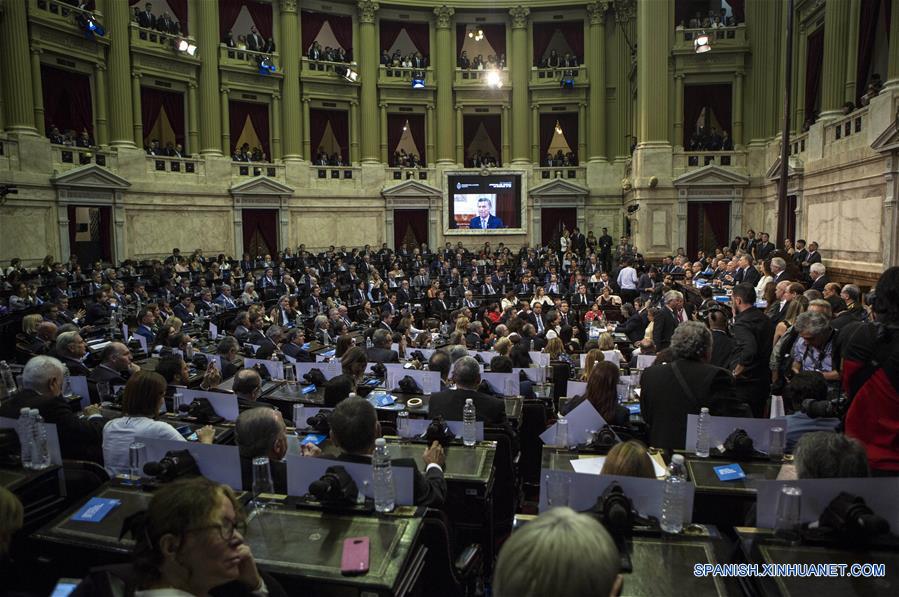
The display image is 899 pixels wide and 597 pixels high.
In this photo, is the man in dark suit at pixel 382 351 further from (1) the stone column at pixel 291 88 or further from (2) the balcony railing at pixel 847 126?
(1) the stone column at pixel 291 88

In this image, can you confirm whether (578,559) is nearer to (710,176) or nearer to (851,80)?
(851,80)

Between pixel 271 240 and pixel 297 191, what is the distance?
8.13ft

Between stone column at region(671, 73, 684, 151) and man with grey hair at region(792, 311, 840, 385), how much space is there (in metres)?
20.0

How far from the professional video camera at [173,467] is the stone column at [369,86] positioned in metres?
26.3

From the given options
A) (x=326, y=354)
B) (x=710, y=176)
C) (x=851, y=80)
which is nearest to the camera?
(x=326, y=354)

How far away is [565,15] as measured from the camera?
29422 millimetres

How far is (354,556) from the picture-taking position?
2.83 m

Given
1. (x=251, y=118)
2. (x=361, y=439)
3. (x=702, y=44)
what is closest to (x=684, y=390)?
(x=361, y=439)

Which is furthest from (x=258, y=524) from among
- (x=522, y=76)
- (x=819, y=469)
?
(x=522, y=76)

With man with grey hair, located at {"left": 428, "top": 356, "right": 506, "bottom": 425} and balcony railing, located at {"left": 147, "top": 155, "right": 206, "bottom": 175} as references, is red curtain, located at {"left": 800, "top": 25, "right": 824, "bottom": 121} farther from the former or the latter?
balcony railing, located at {"left": 147, "top": 155, "right": 206, "bottom": 175}

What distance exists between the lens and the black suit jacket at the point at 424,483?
139 inches

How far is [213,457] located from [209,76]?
83.4 ft

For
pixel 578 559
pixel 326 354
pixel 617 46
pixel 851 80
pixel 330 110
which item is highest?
pixel 617 46

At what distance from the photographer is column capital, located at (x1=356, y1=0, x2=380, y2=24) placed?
92.6ft
